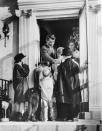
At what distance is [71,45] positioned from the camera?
Result: 18.9ft

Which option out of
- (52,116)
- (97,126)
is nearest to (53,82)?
(52,116)

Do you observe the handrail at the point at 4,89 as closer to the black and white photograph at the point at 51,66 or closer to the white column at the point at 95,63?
the black and white photograph at the point at 51,66

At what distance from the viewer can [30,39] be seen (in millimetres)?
5867

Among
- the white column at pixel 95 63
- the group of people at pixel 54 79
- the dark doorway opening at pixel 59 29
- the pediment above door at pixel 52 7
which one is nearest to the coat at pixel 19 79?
the group of people at pixel 54 79

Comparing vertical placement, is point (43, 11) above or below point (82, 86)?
above

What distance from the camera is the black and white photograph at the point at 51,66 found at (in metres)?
5.64

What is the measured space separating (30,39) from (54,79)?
93 cm

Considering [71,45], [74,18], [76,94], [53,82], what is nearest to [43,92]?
[53,82]

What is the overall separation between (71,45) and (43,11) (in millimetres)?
873

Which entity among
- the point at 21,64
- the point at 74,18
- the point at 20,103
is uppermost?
the point at 74,18

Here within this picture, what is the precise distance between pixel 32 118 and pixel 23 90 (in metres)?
0.57

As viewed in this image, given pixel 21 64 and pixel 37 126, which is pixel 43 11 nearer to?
pixel 21 64

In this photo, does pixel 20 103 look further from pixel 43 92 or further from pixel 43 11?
pixel 43 11

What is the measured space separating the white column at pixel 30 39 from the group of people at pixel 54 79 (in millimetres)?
101
